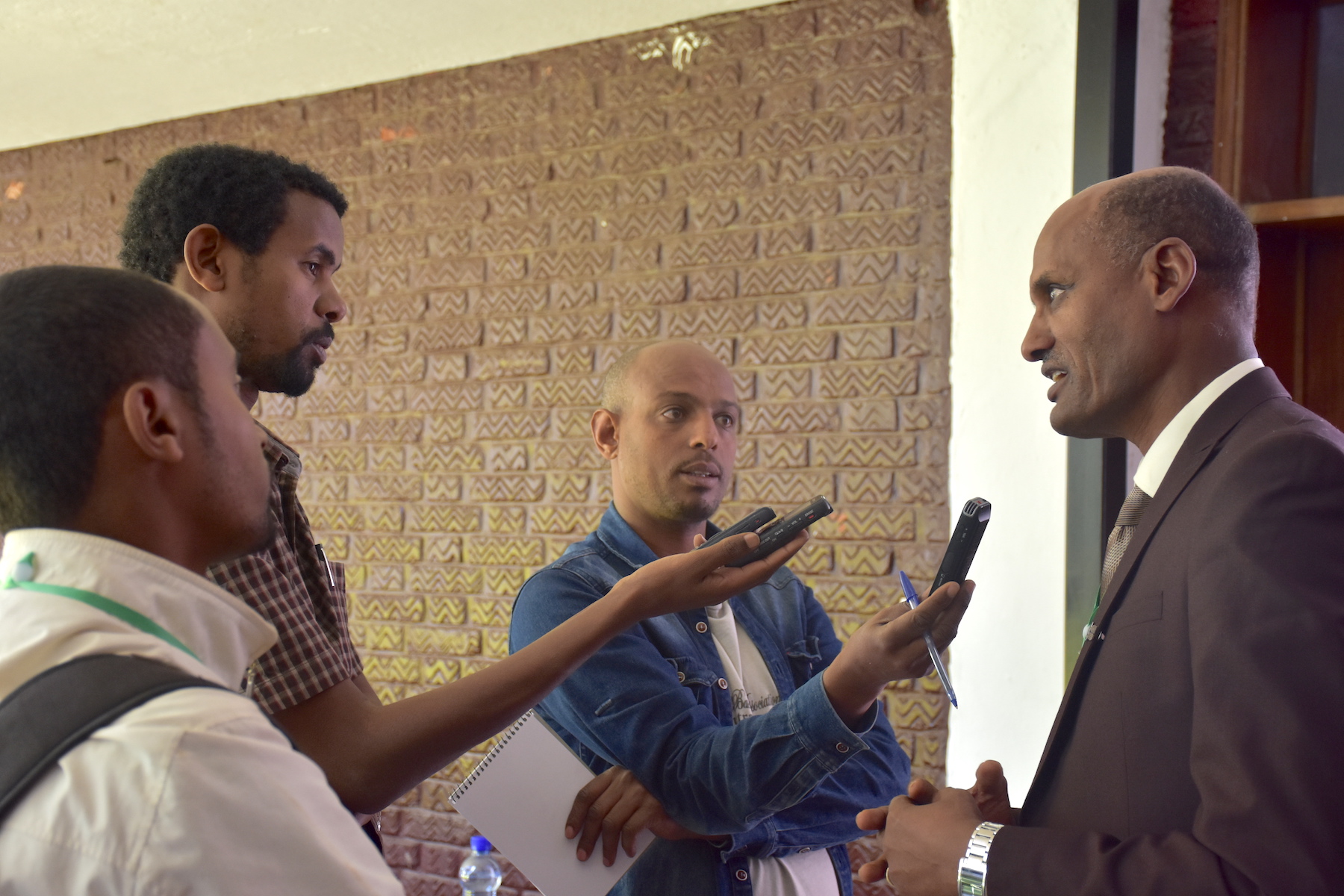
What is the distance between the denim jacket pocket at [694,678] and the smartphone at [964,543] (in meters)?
0.46

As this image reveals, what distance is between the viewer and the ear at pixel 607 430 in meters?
2.14

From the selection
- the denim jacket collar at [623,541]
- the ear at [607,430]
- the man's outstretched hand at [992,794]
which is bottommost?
the man's outstretched hand at [992,794]

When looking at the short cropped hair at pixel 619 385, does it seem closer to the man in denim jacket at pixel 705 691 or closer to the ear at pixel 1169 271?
the man in denim jacket at pixel 705 691

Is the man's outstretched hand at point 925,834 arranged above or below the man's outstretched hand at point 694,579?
below

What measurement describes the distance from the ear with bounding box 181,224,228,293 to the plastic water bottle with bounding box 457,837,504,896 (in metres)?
2.55

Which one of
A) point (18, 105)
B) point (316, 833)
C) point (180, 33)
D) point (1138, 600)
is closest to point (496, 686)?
point (316, 833)

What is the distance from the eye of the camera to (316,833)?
2.51ft

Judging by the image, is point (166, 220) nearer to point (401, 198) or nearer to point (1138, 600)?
point (1138, 600)

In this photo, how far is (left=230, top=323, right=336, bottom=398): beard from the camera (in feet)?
5.04

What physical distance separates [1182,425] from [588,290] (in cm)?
248

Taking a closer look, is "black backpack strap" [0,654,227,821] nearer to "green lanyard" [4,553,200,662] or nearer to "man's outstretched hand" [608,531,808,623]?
"green lanyard" [4,553,200,662]

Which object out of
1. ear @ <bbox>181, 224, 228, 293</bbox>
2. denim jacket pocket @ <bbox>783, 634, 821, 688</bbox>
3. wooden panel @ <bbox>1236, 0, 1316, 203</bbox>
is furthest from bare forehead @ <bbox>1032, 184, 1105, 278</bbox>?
wooden panel @ <bbox>1236, 0, 1316, 203</bbox>

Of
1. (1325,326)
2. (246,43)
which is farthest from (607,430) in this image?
(246,43)

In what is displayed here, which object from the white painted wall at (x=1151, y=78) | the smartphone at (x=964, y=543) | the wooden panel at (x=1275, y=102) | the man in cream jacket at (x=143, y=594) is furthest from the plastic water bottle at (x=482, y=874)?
the wooden panel at (x=1275, y=102)
